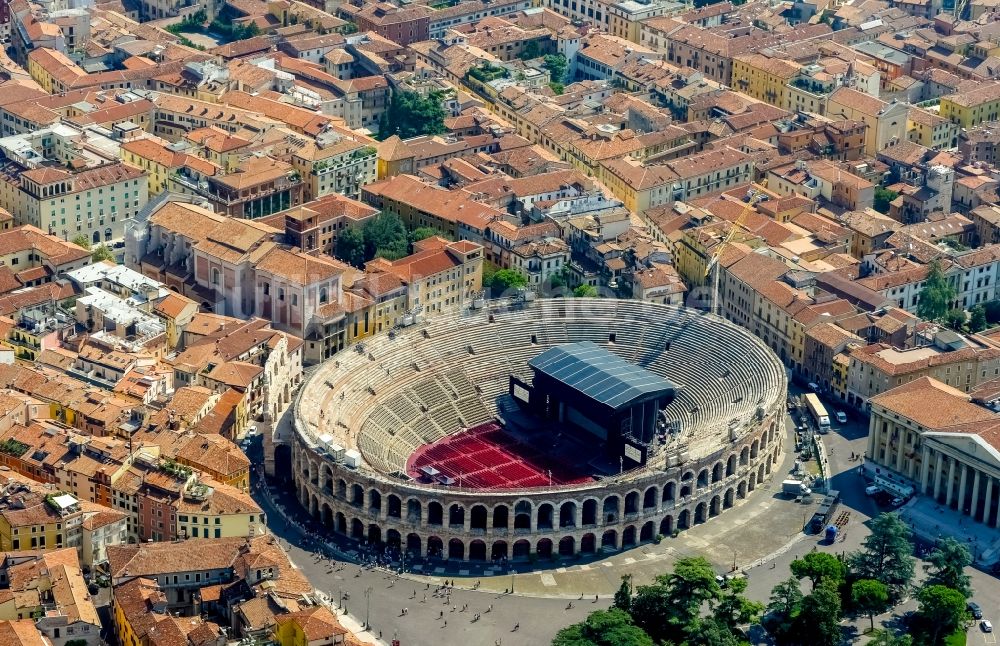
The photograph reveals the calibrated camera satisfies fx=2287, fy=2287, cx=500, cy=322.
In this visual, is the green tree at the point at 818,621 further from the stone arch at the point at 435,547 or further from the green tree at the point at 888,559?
the stone arch at the point at 435,547

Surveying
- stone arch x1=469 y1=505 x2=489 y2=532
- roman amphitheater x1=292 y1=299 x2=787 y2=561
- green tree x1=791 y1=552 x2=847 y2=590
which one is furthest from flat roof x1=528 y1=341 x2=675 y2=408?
green tree x1=791 y1=552 x2=847 y2=590

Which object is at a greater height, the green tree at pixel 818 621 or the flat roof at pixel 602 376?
the flat roof at pixel 602 376

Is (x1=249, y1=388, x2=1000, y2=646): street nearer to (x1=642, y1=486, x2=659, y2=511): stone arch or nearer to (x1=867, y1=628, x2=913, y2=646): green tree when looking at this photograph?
(x1=867, y1=628, x2=913, y2=646): green tree

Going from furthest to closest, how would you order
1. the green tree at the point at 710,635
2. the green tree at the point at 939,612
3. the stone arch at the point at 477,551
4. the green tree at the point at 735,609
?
the stone arch at the point at 477,551, the green tree at the point at 735,609, the green tree at the point at 939,612, the green tree at the point at 710,635

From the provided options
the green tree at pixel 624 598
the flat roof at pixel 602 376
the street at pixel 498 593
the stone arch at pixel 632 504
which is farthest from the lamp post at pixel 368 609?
the flat roof at pixel 602 376

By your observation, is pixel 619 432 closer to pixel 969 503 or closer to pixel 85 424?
pixel 969 503

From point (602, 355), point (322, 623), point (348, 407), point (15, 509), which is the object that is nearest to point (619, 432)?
point (602, 355)
